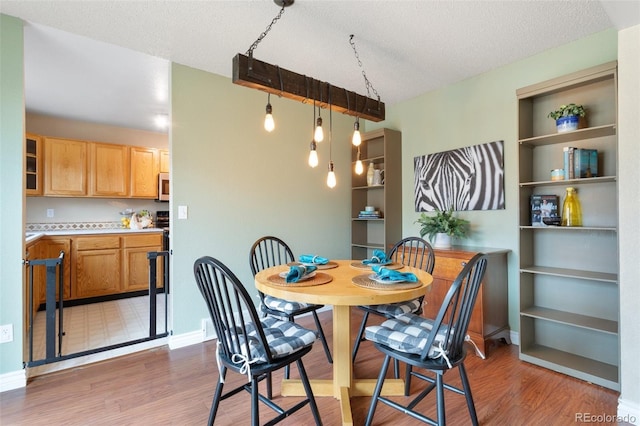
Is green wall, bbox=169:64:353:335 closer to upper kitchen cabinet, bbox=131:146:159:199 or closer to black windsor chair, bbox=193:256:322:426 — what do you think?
black windsor chair, bbox=193:256:322:426

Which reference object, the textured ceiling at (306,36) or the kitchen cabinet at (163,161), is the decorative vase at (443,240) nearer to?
the textured ceiling at (306,36)

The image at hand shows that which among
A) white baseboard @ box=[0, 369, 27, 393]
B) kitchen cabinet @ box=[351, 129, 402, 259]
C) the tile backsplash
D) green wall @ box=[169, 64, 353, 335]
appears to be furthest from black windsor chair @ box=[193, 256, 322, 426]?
the tile backsplash

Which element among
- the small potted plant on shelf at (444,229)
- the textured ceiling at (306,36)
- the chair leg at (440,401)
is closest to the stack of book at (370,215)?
the small potted plant on shelf at (444,229)

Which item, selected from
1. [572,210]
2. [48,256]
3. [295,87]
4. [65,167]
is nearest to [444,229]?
[572,210]

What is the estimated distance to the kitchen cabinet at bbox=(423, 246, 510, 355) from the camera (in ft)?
8.19

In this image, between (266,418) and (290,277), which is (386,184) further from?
(266,418)

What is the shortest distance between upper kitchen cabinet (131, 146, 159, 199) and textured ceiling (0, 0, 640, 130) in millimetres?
1407

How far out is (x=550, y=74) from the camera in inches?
100

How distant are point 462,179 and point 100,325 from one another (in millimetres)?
3963

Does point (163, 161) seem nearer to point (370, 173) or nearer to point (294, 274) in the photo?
point (370, 173)

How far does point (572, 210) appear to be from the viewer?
2309 mm

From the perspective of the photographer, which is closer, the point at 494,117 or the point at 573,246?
the point at 573,246

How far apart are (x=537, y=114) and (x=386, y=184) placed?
151 cm

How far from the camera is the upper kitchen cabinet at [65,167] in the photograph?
3.96m
